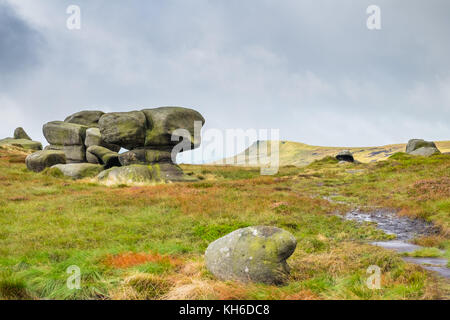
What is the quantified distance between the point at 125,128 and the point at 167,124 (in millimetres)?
4579

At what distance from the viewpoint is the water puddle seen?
844 cm

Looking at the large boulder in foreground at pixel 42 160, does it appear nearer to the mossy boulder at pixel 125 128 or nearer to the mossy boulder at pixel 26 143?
the mossy boulder at pixel 125 128

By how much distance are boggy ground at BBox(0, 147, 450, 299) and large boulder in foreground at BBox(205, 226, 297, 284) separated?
33 centimetres

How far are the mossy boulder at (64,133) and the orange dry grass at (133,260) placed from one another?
1454 inches

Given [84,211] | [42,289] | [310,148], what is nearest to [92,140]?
[84,211]

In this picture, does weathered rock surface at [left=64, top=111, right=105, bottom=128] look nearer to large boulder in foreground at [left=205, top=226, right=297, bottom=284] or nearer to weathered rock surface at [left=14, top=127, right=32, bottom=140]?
large boulder in foreground at [left=205, top=226, right=297, bottom=284]

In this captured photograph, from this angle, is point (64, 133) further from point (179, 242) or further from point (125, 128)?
point (179, 242)

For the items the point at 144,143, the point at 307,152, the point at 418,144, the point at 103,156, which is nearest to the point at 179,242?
the point at 144,143

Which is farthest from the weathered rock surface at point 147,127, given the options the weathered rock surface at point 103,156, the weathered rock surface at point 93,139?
the weathered rock surface at point 93,139

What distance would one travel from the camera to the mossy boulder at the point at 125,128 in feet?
110

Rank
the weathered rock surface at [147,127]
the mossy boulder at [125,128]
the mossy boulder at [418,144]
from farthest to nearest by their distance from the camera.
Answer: the mossy boulder at [418,144], the weathered rock surface at [147,127], the mossy boulder at [125,128]

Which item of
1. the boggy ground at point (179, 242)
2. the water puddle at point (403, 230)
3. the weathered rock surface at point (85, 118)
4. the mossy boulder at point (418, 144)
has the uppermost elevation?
the weathered rock surface at point (85, 118)

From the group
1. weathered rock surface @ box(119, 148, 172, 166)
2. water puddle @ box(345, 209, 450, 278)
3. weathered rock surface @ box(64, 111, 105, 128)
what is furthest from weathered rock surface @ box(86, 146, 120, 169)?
water puddle @ box(345, 209, 450, 278)
